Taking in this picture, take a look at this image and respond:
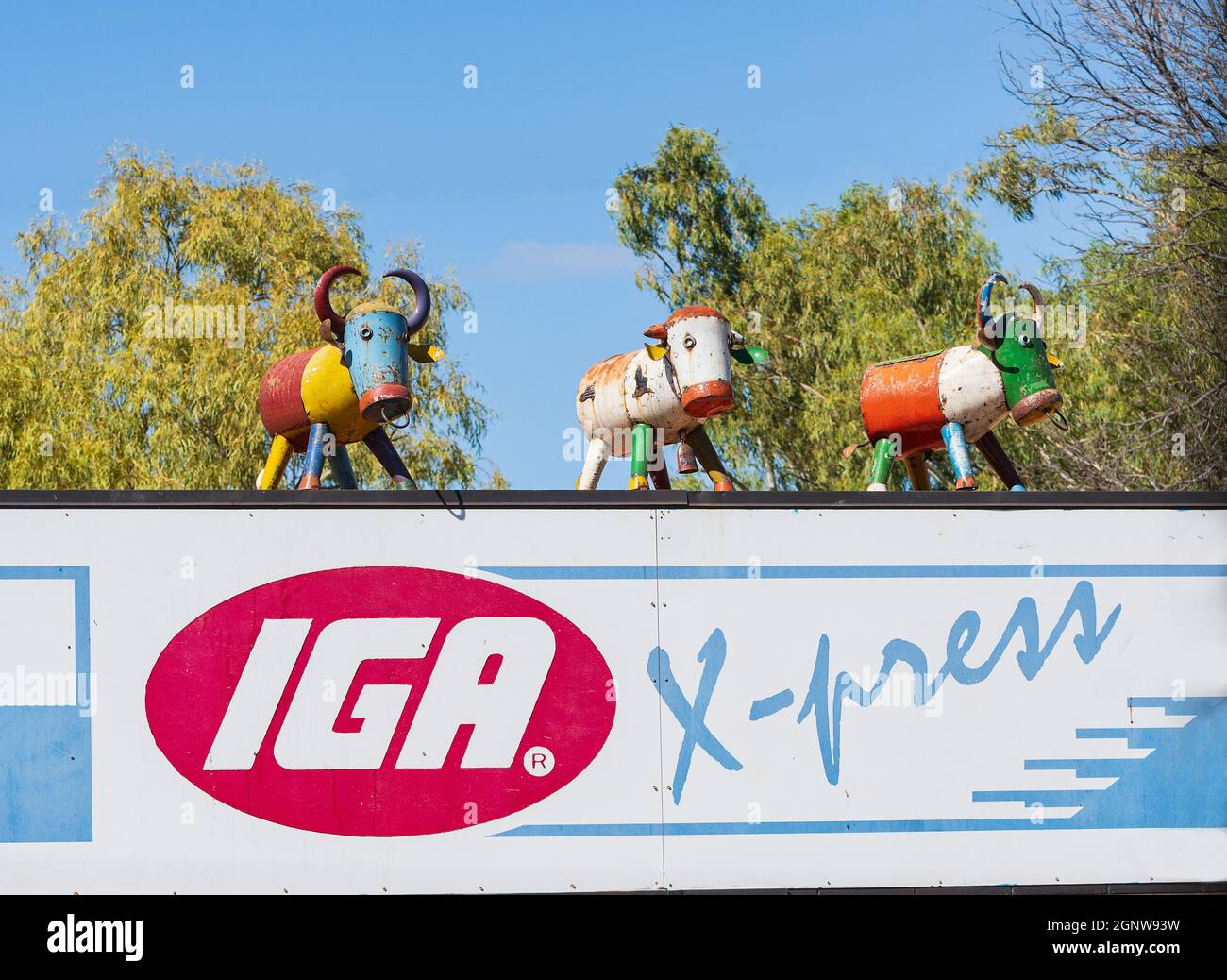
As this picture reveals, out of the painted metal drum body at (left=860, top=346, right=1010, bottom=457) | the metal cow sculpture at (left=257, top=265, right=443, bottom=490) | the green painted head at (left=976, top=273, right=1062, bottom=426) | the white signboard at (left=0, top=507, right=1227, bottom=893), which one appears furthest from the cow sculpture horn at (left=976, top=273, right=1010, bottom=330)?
the metal cow sculpture at (left=257, top=265, right=443, bottom=490)

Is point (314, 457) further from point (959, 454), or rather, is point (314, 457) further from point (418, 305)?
point (959, 454)

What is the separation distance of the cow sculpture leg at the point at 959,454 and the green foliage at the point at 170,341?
12.9 m

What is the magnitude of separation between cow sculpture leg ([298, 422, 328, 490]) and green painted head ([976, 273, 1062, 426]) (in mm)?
4265

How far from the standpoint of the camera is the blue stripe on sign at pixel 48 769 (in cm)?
661

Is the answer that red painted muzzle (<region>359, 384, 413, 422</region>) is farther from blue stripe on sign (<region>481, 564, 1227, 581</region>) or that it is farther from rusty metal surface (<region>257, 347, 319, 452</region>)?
blue stripe on sign (<region>481, 564, 1227, 581</region>)

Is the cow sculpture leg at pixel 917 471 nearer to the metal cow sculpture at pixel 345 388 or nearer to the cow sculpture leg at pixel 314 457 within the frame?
the metal cow sculpture at pixel 345 388

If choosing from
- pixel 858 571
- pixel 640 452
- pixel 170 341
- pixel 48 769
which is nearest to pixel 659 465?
pixel 640 452

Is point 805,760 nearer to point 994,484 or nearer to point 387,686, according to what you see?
point 387,686

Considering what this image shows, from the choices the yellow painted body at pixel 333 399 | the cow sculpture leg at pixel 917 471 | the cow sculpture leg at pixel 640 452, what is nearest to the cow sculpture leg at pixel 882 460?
the cow sculpture leg at pixel 917 471

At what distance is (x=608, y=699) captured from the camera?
22.4 feet

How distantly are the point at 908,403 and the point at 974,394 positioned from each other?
0.45m

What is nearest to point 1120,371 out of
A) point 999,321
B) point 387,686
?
point 999,321

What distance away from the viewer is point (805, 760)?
6840 millimetres

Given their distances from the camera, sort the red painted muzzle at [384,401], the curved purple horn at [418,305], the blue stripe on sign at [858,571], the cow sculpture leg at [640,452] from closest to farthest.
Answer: the blue stripe on sign at [858,571]
the red painted muzzle at [384,401]
the curved purple horn at [418,305]
the cow sculpture leg at [640,452]
